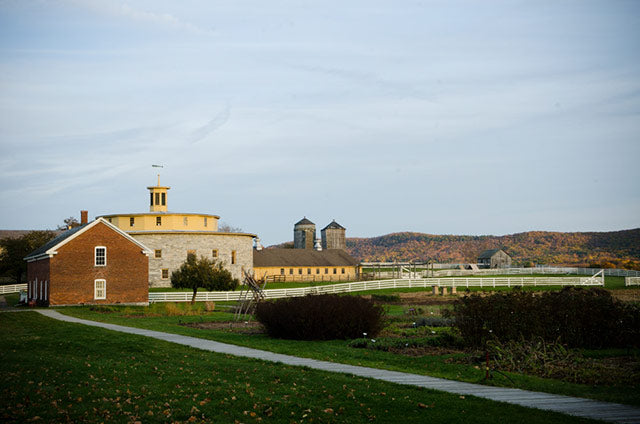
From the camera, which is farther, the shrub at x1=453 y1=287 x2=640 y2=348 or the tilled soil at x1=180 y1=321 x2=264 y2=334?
the tilled soil at x1=180 y1=321 x2=264 y2=334

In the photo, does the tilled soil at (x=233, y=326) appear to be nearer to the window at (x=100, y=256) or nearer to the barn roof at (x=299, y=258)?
the window at (x=100, y=256)

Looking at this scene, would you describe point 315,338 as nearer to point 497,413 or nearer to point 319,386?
point 319,386

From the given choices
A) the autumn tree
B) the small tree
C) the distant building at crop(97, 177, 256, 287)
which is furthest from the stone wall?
the small tree

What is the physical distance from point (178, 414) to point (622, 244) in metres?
156

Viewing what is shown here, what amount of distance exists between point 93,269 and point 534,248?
143m

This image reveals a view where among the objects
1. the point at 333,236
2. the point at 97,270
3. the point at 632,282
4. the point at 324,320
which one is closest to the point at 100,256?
the point at 97,270

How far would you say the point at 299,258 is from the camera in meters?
85.4

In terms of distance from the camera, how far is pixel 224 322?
29.8 m

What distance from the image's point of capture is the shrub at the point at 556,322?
690 inches

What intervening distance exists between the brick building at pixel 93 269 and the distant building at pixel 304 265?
37.0m

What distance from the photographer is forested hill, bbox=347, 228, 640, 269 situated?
143250mm

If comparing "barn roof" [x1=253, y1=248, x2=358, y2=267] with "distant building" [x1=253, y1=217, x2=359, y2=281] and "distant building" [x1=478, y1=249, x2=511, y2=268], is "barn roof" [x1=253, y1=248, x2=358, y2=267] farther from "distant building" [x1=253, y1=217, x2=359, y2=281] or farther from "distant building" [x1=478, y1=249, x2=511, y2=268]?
"distant building" [x1=478, y1=249, x2=511, y2=268]

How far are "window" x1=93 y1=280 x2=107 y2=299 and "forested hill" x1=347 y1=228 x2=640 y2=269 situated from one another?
333 ft

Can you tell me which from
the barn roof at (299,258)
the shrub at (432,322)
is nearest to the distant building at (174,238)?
the barn roof at (299,258)
